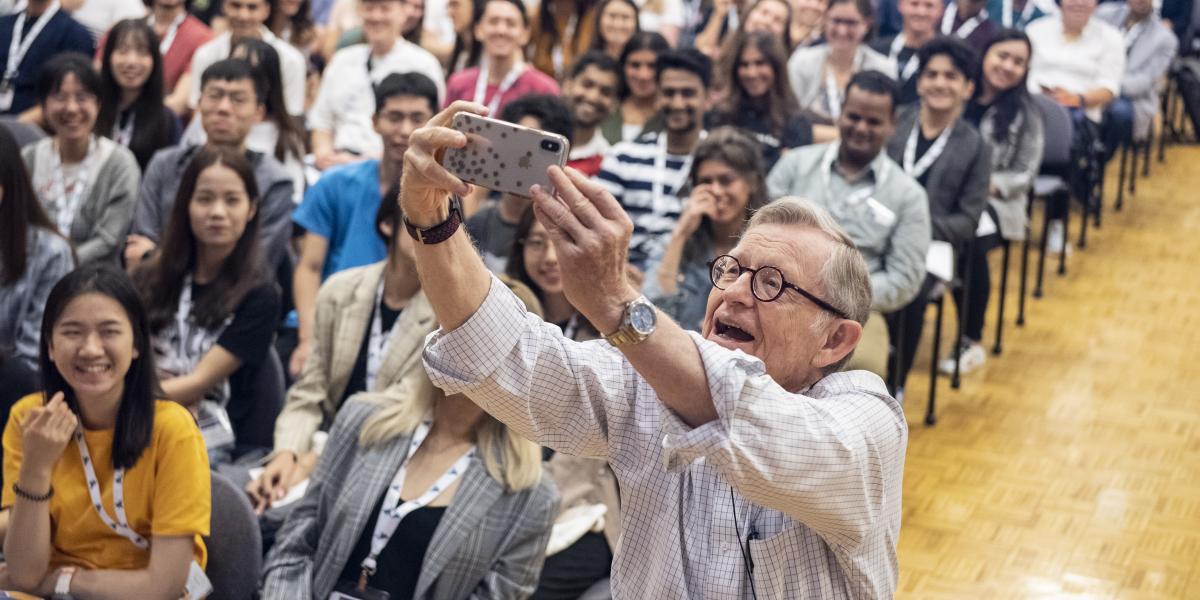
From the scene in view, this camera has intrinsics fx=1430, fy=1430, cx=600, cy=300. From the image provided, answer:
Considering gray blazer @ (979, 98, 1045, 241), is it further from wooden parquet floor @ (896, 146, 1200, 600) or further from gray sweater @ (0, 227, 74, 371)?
gray sweater @ (0, 227, 74, 371)

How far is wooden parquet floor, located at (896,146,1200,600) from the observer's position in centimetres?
381

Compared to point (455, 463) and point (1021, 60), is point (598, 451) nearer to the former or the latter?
point (455, 463)

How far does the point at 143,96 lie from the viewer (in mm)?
5371

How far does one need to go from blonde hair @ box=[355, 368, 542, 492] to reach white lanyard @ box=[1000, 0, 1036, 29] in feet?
17.9

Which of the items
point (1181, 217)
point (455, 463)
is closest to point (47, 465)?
point (455, 463)

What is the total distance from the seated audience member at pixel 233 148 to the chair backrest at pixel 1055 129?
123 inches

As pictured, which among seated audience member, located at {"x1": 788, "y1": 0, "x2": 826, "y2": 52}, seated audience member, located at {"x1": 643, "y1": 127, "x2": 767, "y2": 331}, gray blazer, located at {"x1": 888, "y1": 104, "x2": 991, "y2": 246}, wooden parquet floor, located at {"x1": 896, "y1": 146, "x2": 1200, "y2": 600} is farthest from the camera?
seated audience member, located at {"x1": 788, "y1": 0, "x2": 826, "y2": 52}

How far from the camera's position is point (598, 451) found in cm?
167

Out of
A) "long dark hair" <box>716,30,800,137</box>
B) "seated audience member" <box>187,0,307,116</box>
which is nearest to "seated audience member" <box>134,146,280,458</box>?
"seated audience member" <box>187,0,307,116</box>

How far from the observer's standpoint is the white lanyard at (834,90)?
20.0 ft

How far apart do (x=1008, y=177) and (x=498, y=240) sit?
2231 millimetres

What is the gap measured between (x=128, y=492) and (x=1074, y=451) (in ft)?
10.1

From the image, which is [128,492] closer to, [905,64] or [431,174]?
[431,174]

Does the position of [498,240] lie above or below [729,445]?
below
